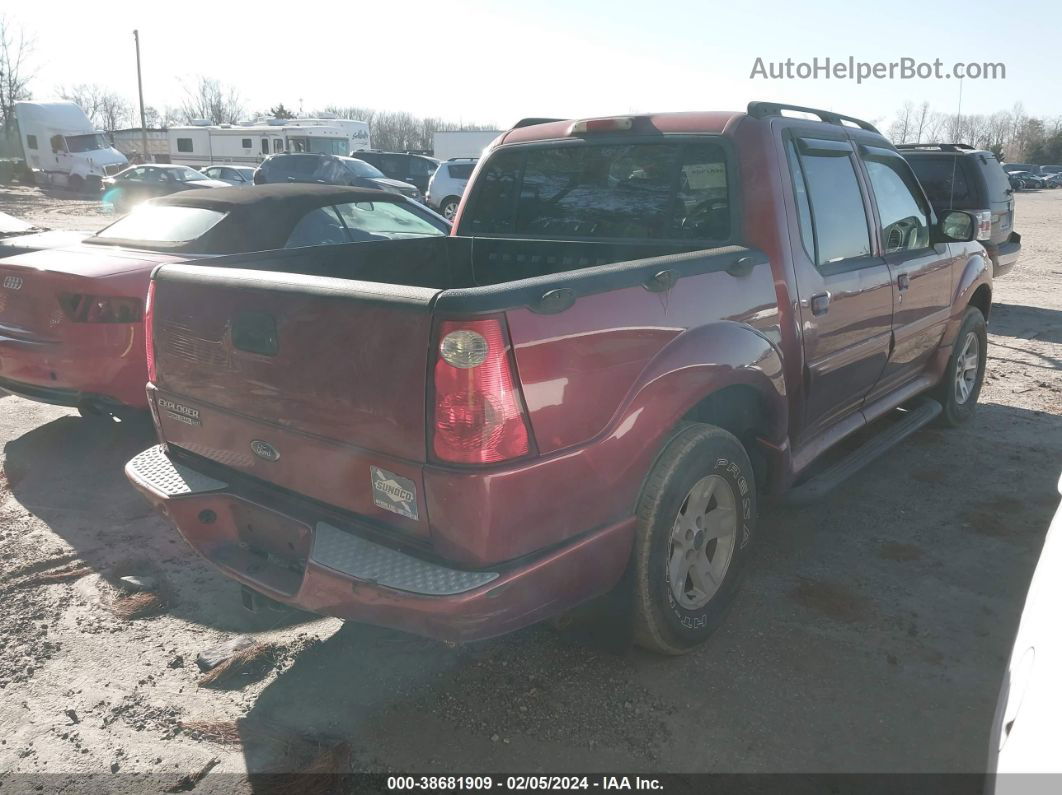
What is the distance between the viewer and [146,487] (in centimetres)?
294

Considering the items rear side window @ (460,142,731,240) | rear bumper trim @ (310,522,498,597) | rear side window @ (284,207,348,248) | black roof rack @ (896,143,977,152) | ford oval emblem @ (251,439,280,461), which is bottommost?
rear bumper trim @ (310,522,498,597)

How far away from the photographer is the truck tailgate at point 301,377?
89.4 inches

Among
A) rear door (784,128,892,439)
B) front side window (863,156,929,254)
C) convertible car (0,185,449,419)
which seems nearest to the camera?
rear door (784,128,892,439)

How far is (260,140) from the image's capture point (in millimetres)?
36219

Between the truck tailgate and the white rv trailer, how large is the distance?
106ft

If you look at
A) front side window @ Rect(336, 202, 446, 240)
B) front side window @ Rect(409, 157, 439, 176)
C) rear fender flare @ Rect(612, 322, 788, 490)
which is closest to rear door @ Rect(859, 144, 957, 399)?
rear fender flare @ Rect(612, 322, 788, 490)

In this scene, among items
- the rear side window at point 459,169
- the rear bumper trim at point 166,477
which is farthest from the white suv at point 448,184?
the rear bumper trim at point 166,477

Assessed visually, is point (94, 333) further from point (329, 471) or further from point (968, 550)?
point (968, 550)

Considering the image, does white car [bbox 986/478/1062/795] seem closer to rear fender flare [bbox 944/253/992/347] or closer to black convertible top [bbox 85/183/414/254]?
rear fender flare [bbox 944/253/992/347]

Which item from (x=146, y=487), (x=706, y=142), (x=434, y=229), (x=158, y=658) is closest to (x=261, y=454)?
(x=146, y=487)

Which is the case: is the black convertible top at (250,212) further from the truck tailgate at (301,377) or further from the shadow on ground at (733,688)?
the shadow on ground at (733,688)

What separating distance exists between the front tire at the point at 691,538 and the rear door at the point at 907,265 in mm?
1740

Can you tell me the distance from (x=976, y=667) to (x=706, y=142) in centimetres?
230

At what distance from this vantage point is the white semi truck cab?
3491cm
